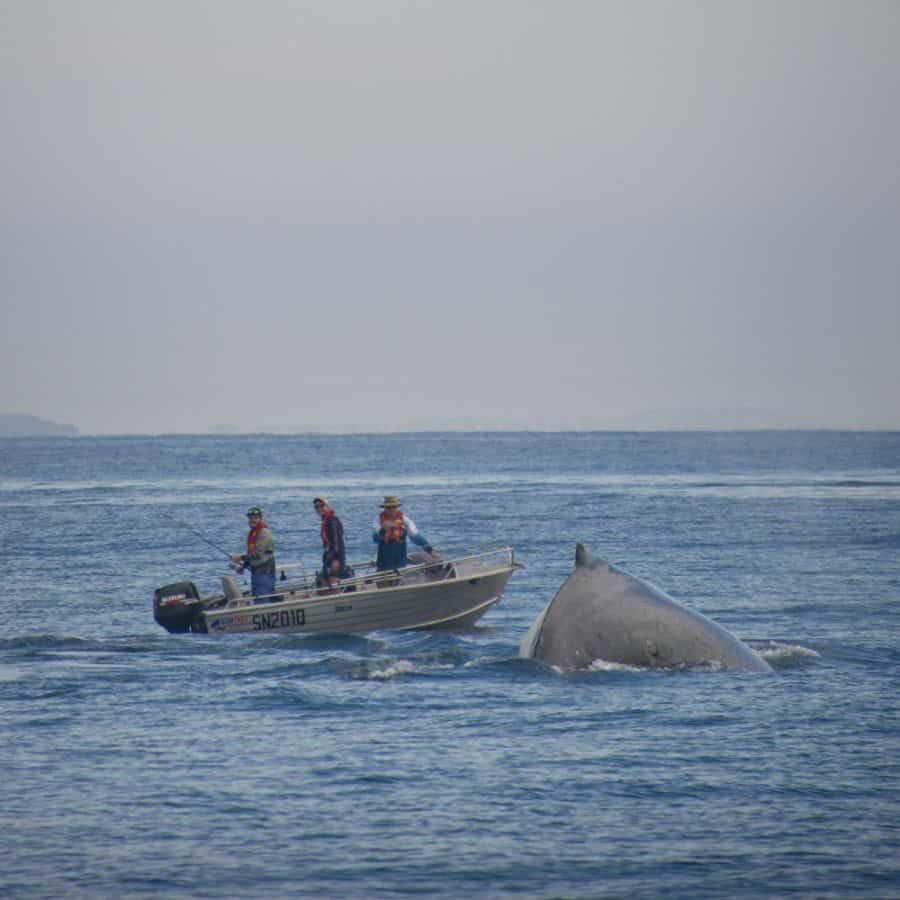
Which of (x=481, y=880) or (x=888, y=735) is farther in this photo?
(x=888, y=735)

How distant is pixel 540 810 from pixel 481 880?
2082 millimetres

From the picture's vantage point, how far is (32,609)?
31266mm

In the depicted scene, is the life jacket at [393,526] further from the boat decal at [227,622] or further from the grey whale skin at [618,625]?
the grey whale skin at [618,625]

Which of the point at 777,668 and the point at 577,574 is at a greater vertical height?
the point at 577,574

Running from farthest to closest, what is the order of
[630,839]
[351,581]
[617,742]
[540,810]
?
1. [351,581]
2. [617,742]
3. [540,810]
4. [630,839]

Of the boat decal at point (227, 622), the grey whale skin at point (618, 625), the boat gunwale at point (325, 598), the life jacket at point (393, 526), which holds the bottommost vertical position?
the boat decal at point (227, 622)

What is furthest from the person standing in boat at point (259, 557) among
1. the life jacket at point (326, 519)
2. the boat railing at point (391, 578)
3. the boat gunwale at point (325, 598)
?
the life jacket at point (326, 519)

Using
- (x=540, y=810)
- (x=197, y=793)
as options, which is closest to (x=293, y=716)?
(x=197, y=793)

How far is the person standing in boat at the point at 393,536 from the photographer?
26.1 meters

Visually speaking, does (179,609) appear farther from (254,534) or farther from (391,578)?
(391,578)

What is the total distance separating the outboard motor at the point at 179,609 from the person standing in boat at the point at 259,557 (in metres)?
1.07

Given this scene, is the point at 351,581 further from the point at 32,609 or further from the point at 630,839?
the point at 630,839

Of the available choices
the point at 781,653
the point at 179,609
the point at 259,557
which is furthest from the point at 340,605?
the point at 781,653

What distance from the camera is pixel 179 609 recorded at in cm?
2622
